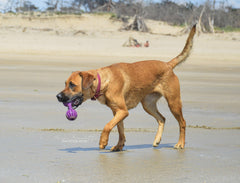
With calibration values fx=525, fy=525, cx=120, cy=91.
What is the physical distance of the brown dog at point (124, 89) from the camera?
6.38 m

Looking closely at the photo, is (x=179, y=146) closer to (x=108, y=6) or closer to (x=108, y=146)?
(x=108, y=146)

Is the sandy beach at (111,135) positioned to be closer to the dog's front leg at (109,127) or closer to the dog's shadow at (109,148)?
the dog's shadow at (109,148)

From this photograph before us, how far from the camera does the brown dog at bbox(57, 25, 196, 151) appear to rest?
6375mm

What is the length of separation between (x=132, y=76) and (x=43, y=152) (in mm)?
1711

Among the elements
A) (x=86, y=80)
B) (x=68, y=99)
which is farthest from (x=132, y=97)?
(x=68, y=99)

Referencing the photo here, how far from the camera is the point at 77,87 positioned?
6.38 meters

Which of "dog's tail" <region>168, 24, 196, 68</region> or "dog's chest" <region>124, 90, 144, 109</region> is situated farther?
"dog's tail" <region>168, 24, 196, 68</region>

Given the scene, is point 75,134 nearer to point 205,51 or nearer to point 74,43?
point 205,51

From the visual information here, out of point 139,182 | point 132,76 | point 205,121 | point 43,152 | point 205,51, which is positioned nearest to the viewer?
point 139,182

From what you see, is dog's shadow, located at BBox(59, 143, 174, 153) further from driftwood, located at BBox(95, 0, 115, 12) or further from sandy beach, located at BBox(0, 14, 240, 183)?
driftwood, located at BBox(95, 0, 115, 12)

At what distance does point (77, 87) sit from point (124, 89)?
786mm

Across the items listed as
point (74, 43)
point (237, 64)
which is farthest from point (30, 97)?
point (74, 43)


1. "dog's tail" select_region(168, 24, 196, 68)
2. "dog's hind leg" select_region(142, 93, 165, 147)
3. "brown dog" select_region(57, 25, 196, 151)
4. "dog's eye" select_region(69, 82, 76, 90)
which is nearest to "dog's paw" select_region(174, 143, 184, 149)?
"brown dog" select_region(57, 25, 196, 151)

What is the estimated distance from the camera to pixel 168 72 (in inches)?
290
